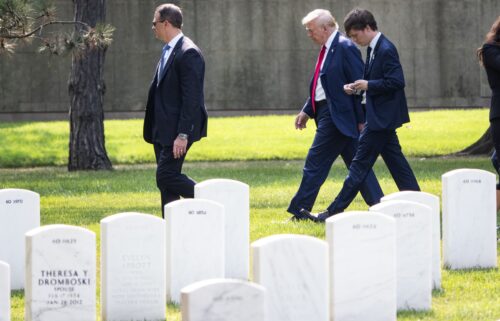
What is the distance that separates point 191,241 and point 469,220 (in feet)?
7.96

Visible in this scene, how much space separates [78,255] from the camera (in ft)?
23.4

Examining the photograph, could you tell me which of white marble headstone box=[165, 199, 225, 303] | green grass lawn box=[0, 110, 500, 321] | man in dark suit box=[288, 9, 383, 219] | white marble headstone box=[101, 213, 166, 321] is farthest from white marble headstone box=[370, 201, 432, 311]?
man in dark suit box=[288, 9, 383, 219]

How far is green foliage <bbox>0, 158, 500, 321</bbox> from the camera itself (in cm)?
807

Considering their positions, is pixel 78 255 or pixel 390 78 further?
pixel 390 78

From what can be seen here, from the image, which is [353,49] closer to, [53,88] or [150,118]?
[150,118]

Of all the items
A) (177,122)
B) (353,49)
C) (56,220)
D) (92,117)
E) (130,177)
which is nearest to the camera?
(177,122)

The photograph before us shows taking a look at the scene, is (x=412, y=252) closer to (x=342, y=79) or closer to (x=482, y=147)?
(x=342, y=79)

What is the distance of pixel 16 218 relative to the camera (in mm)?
9125

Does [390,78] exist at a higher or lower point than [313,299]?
higher

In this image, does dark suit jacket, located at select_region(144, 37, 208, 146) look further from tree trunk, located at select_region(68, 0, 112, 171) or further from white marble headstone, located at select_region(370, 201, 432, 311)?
tree trunk, located at select_region(68, 0, 112, 171)

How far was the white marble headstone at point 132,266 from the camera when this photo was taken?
7492mm

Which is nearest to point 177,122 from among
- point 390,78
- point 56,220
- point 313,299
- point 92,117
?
point 390,78

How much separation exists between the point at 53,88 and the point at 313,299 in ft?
81.9

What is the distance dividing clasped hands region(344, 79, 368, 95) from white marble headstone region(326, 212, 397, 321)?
149 inches
